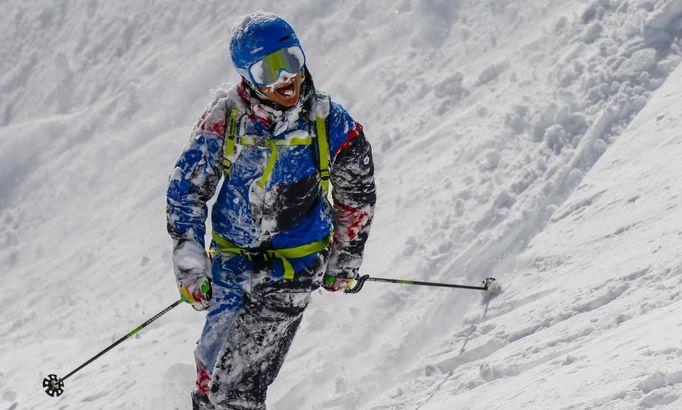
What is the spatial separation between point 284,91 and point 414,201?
5.95 metres

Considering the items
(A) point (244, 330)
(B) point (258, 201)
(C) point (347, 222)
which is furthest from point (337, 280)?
(B) point (258, 201)

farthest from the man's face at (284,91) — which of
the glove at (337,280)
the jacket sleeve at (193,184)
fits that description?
the glove at (337,280)

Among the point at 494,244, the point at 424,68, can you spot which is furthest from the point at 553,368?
the point at 424,68

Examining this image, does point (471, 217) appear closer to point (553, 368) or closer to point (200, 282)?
point (553, 368)

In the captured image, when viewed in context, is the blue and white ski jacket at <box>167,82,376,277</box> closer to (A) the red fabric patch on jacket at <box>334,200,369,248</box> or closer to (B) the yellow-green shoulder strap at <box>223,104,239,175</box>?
(B) the yellow-green shoulder strap at <box>223,104,239,175</box>

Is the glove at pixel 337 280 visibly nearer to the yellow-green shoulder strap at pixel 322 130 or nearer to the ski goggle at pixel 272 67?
the yellow-green shoulder strap at pixel 322 130

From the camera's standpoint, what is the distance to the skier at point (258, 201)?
15.8 ft

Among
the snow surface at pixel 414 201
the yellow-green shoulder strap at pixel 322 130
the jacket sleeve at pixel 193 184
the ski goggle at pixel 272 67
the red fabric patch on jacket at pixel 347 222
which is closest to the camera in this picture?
the ski goggle at pixel 272 67

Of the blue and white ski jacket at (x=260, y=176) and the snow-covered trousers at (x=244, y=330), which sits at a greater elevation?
the blue and white ski jacket at (x=260, y=176)

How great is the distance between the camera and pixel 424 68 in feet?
43.7

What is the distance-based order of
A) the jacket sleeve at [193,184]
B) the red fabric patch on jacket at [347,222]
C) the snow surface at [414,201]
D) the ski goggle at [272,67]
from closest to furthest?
the ski goggle at [272,67]
the jacket sleeve at [193,184]
the red fabric patch on jacket at [347,222]
the snow surface at [414,201]

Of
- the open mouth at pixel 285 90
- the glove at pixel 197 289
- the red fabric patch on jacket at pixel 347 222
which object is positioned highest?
the open mouth at pixel 285 90

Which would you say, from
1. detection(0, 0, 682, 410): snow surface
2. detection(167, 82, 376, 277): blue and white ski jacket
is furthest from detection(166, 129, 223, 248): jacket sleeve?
detection(0, 0, 682, 410): snow surface

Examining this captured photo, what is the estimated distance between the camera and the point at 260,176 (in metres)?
4.91
